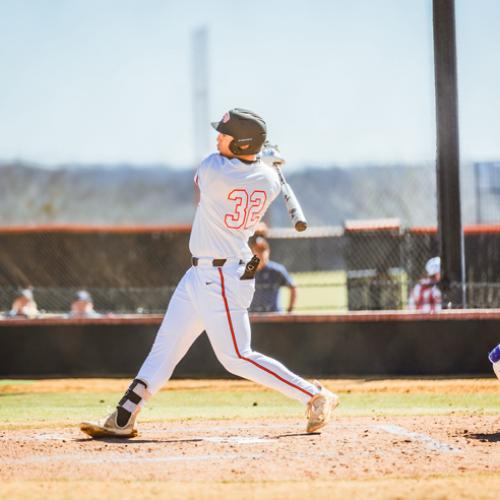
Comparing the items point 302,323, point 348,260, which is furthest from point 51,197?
point 302,323

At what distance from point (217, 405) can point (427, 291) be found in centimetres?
404

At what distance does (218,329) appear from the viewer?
6.89m

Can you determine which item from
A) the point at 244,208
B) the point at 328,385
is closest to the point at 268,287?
the point at 328,385

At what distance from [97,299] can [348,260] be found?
5.00 meters

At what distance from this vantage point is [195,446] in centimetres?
680

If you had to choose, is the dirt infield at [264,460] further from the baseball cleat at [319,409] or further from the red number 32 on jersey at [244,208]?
the red number 32 on jersey at [244,208]

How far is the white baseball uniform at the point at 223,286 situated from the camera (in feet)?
22.6

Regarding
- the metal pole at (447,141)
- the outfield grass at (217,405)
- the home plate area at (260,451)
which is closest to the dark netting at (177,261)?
the metal pole at (447,141)

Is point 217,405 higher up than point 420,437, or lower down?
lower down

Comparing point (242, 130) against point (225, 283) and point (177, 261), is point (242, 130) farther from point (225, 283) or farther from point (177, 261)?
point (177, 261)

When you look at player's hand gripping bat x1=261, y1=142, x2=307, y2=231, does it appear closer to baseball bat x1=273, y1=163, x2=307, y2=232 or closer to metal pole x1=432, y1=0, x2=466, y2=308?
baseball bat x1=273, y1=163, x2=307, y2=232

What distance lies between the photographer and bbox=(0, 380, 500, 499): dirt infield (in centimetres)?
543

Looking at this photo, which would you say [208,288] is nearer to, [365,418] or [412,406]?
[365,418]

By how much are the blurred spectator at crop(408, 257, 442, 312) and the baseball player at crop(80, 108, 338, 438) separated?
5941 mm
